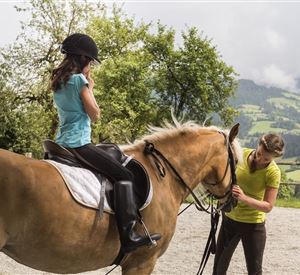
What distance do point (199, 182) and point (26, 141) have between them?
22252mm

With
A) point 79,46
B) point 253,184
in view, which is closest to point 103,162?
→ point 79,46

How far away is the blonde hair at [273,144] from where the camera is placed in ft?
14.5

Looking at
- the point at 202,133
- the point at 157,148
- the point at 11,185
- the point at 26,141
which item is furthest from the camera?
the point at 26,141

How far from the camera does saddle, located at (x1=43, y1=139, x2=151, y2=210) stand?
11.7 feet

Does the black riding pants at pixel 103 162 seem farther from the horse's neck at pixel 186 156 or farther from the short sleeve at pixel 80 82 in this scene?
the horse's neck at pixel 186 156

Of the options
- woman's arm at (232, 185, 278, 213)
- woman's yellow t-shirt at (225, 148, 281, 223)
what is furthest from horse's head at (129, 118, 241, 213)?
woman's yellow t-shirt at (225, 148, 281, 223)

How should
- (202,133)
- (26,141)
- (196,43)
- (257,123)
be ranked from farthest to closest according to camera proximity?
(257,123) < (196,43) < (26,141) < (202,133)

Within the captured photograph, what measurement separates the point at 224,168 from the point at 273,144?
21.8 inches

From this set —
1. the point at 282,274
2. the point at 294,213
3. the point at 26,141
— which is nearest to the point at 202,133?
the point at 282,274

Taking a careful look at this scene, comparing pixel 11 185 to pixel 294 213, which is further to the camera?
pixel 294 213

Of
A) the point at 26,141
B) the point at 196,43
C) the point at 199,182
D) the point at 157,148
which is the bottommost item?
the point at 26,141

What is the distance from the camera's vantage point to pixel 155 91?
135ft

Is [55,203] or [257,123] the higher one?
[257,123]

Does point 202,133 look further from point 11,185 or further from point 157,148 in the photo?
point 11,185
